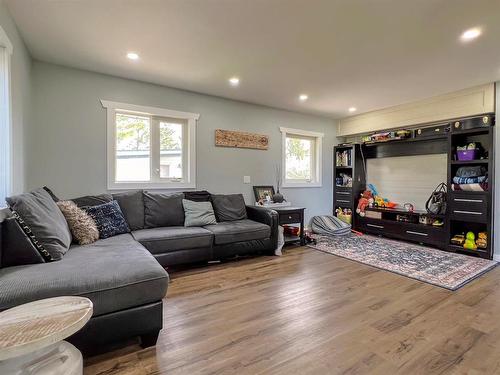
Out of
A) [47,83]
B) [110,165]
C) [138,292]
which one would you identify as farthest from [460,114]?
[47,83]

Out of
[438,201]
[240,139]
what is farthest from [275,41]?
[438,201]

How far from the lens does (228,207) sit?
3982mm

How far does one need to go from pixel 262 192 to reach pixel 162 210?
6.17 ft

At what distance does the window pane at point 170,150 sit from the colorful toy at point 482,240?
441 cm

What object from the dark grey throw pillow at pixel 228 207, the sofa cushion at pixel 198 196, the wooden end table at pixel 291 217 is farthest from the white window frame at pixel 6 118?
the wooden end table at pixel 291 217

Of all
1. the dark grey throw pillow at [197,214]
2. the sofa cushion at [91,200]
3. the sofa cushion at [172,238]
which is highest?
the sofa cushion at [91,200]

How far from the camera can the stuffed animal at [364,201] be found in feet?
17.1

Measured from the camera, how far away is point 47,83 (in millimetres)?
3121

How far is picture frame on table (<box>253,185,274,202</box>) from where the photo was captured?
467cm

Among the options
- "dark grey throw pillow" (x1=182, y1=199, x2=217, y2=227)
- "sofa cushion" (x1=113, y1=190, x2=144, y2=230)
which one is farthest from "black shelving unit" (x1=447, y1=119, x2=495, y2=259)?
"sofa cushion" (x1=113, y1=190, x2=144, y2=230)

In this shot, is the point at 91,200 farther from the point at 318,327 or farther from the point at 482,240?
the point at 482,240

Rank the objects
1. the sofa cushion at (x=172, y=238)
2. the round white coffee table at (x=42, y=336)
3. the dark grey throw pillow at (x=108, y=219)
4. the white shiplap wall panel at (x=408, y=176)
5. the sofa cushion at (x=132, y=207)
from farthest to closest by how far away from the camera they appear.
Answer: the white shiplap wall panel at (x=408, y=176)
the sofa cushion at (x=132, y=207)
the sofa cushion at (x=172, y=238)
the dark grey throw pillow at (x=108, y=219)
the round white coffee table at (x=42, y=336)

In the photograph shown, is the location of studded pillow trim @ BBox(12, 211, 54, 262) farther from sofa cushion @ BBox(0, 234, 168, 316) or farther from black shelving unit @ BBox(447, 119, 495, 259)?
black shelving unit @ BBox(447, 119, 495, 259)

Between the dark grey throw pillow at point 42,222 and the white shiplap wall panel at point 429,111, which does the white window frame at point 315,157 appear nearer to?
the white shiplap wall panel at point 429,111
